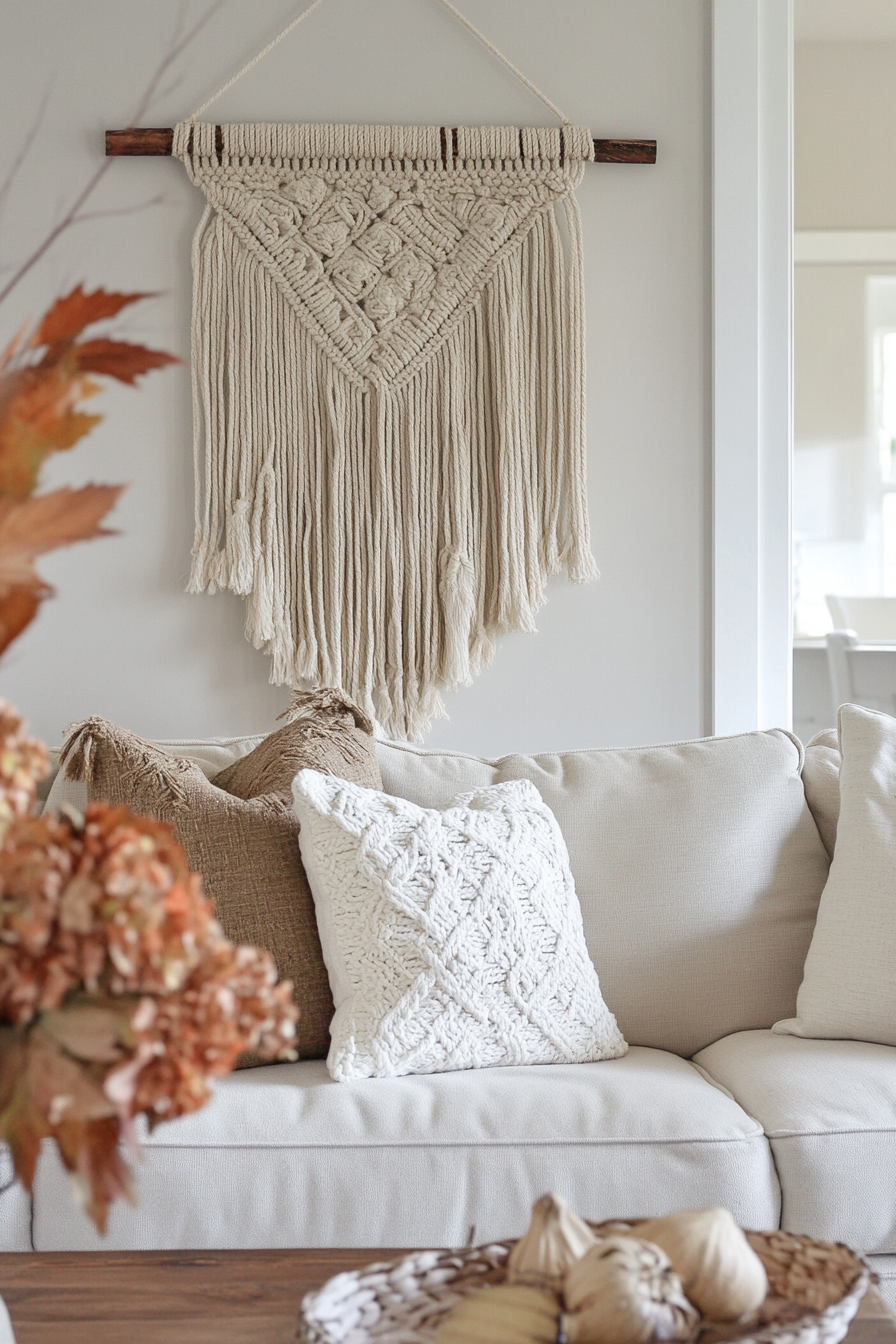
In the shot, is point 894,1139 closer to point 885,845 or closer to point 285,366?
point 885,845

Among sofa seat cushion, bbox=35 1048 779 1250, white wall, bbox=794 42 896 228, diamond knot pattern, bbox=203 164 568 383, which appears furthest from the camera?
white wall, bbox=794 42 896 228

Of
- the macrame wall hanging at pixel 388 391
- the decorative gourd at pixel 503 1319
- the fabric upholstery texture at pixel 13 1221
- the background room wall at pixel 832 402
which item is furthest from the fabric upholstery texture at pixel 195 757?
the background room wall at pixel 832 402

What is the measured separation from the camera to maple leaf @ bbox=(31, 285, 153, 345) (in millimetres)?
548

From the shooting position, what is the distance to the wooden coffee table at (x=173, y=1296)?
773 millimetres

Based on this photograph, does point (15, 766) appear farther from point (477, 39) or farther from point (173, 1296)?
point (477, 39)

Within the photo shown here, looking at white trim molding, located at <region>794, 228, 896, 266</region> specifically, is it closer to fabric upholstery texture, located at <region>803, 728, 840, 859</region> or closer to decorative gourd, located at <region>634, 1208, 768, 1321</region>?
fabric upholstery texture, located at <region>803, 728, 840, 859</region>

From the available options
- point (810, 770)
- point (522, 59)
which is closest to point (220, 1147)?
point (810, 770)

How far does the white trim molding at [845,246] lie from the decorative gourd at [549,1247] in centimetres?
414

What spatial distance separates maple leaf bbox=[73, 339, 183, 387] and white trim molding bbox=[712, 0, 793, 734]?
6.18ft

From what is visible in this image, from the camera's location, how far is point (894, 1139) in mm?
1252

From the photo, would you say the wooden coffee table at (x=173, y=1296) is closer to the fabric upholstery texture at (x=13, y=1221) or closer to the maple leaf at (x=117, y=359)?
the fabric upholstery texture at (x=13, y=1221)

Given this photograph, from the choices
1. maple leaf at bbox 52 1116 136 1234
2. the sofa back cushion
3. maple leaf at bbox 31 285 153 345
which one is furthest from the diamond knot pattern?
maple leaf at bbox 52 1116 136 1234

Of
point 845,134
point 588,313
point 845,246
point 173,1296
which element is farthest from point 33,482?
point 845,246

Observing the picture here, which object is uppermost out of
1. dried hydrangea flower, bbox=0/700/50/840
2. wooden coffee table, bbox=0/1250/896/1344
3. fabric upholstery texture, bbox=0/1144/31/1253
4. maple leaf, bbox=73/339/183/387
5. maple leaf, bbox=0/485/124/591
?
maple leaf, bbox=73/339/183/387
